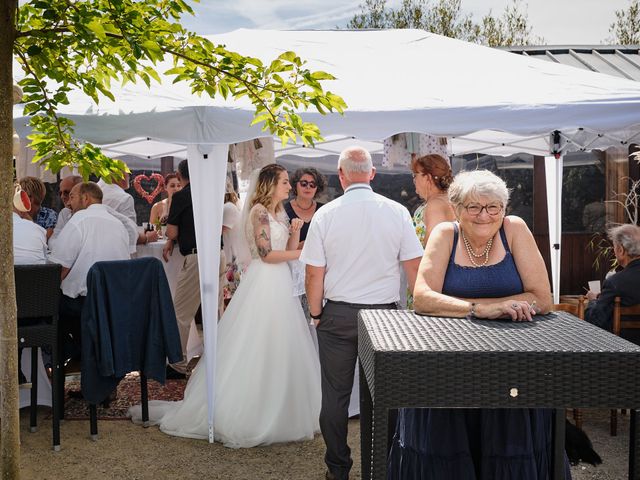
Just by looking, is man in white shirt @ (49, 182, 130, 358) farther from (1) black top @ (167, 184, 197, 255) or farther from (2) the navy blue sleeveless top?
(2) the navy blue sleeveless top

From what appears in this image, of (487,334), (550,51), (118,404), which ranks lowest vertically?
(118,404)

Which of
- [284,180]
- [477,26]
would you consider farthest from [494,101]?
[477,26]

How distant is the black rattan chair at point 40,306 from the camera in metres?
4.72

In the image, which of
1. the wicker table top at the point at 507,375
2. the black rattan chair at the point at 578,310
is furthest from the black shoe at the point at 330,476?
the wicker table top at the point at 507,375

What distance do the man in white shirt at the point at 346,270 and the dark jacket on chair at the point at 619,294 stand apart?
1.81 m

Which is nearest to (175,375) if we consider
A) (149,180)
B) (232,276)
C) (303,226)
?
(232,276)

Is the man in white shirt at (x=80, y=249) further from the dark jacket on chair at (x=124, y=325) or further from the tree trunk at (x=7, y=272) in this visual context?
the tree trunk at (x=7, y=272)

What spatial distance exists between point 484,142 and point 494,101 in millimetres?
4103

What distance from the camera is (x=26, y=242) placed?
17.3ft

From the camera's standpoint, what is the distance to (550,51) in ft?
44.9

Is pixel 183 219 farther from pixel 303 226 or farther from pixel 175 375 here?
pixel 303 226

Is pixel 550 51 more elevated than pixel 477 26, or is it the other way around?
pixel 477 26

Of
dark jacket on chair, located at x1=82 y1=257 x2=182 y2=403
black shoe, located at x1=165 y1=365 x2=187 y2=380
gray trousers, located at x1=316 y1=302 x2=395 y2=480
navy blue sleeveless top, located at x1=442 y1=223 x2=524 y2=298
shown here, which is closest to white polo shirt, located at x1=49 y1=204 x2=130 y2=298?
dark jacket on chair, located at x1=82 y1=257 x2=182 y2=403

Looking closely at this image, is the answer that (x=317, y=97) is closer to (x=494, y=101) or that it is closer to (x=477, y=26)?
(x=494, y=101)
